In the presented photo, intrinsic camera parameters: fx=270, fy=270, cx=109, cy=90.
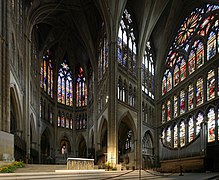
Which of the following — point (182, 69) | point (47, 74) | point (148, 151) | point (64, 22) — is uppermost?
point (64, 22)

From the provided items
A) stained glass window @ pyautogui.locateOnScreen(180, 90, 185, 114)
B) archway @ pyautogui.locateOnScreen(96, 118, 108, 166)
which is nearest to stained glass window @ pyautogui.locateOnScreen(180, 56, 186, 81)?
stained glass window @ pyautogui.locateOnScreen(180, 90, 185, 114)

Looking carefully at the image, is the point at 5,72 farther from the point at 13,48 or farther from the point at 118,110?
the point at 118,110

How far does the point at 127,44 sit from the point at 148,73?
269 inches

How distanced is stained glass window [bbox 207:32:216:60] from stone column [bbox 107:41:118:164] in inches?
387

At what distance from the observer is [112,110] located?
90.7 ft

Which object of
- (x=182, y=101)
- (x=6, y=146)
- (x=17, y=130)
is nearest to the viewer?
(x=6, y=146)

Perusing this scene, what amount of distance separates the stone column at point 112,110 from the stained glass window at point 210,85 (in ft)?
31.1

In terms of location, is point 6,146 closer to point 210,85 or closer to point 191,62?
point 210,85

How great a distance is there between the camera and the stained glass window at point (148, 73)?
36.9 m

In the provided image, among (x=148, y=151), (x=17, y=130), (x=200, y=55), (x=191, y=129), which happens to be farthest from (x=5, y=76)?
(x=148, y=151)

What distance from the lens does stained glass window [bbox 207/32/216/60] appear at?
27.5 m

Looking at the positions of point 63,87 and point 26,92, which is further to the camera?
point 63,87

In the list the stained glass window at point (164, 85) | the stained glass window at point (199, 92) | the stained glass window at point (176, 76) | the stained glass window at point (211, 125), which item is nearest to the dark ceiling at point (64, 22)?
the stained glass window at point (164, 85)

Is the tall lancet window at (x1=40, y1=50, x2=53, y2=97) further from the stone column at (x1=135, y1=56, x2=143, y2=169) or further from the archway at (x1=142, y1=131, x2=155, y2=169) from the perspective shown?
the archway at (x1=142, y1=131, x2=155, y2=169)
